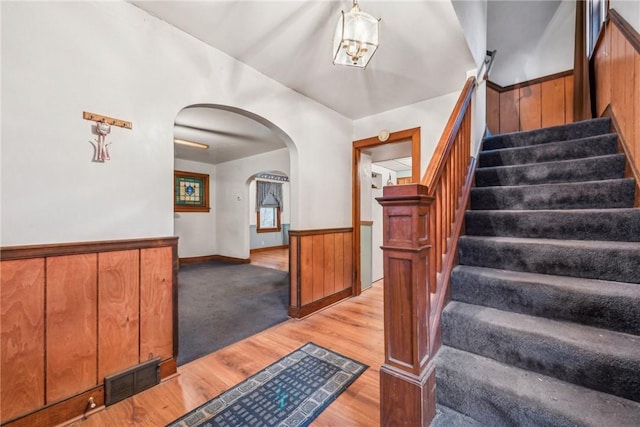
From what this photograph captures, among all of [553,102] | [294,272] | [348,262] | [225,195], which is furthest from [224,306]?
[553,102]

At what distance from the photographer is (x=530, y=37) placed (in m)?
3.60

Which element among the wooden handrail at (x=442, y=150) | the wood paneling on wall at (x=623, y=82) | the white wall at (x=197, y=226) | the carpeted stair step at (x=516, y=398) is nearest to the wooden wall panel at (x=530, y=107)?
the wood paneling on wall at (x=623, y=82)

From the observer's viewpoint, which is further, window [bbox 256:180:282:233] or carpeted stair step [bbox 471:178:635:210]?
window [bbox 256:180:282:233]

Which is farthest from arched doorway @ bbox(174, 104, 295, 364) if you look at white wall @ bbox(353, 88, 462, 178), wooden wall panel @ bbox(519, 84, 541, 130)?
wooden wall panel @ bbox(519, 84, 541, 130)

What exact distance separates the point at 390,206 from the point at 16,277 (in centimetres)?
184

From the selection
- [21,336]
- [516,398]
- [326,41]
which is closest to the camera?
[516,398]

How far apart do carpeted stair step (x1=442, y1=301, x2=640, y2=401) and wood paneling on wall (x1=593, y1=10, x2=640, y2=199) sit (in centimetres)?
99

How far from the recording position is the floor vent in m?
1.54

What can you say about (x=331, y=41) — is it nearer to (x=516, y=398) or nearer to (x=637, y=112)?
(x=637, y=112)

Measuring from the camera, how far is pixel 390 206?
1.20 m

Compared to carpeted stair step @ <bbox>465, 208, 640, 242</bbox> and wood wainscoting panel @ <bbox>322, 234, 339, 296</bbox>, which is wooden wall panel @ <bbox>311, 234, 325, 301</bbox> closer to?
wood wainscoting panel @ <bbox>322, 234, 339, 296</bbox>

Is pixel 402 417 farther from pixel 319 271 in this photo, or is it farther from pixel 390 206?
pixel 319 271

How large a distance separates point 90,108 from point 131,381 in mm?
1662

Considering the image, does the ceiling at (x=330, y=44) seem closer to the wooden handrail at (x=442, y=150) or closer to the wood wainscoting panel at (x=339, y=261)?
the wooden handrail at (x=442, y=150)
